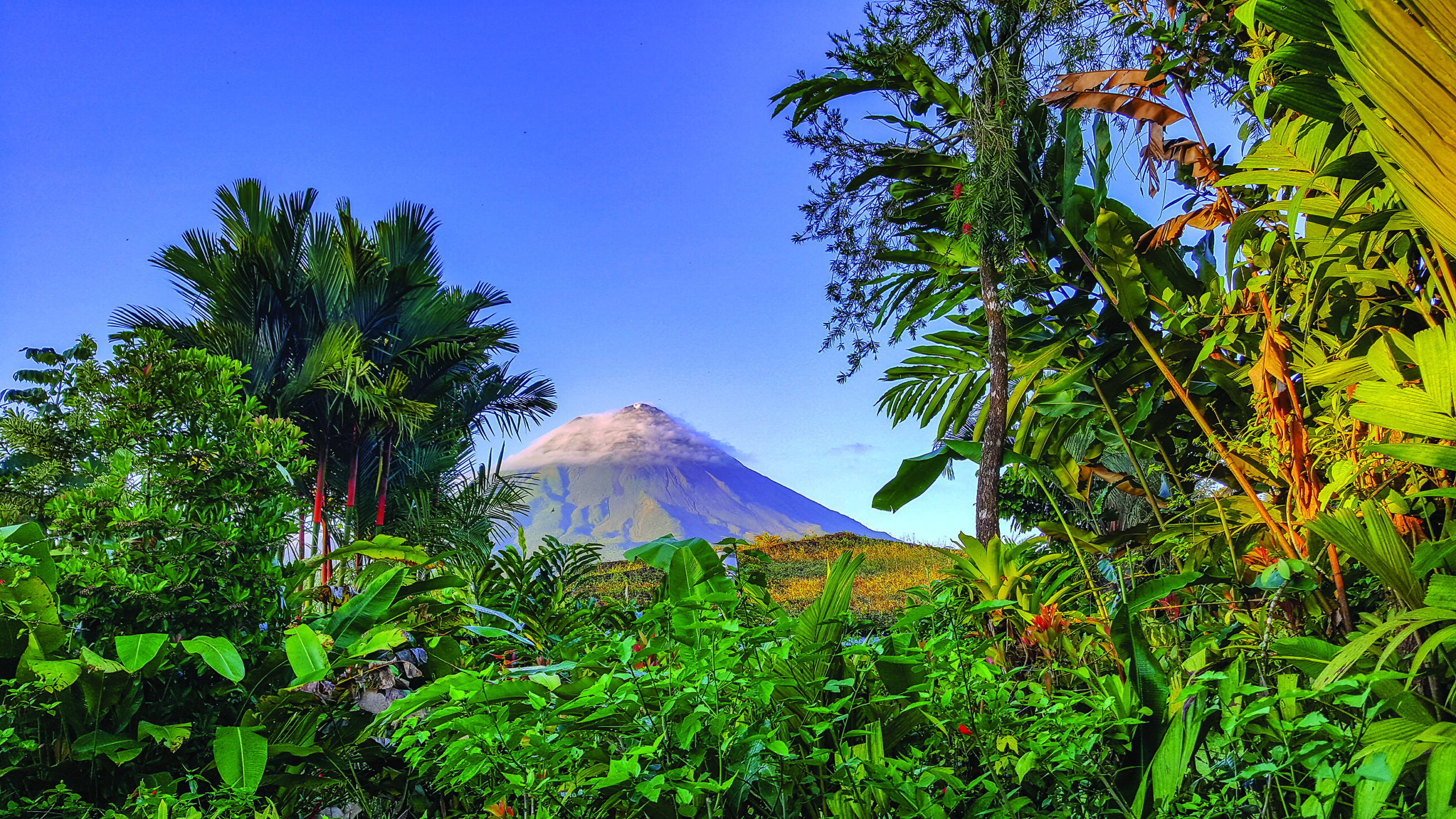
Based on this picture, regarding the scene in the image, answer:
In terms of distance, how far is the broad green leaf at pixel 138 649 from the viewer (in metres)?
1.39

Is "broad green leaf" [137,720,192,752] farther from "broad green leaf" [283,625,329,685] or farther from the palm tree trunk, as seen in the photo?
the palm tree trunk

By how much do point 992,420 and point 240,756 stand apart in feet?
9.57

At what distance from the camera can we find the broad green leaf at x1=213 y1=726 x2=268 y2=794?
1306 mm

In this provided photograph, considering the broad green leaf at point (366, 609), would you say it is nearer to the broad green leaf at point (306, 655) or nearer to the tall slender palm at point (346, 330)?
the broad green leaf at point (306, 655)

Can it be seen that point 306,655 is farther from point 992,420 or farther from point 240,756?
point 992,420

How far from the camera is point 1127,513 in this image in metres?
6.63

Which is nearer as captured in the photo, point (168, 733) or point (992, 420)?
point (168, 733)

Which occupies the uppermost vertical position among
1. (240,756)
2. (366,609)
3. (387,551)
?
(387,551)

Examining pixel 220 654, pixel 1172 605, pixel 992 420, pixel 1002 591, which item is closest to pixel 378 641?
pixel 220 654

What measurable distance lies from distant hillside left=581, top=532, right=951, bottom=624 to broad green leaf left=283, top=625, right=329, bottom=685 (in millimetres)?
3741

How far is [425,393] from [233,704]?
30.7ft

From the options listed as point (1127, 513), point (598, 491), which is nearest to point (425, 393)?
point (1127, 513)

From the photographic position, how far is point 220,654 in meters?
1.49

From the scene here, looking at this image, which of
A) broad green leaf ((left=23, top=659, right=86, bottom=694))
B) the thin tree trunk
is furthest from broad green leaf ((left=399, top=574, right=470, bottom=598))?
the thin tree trunk
